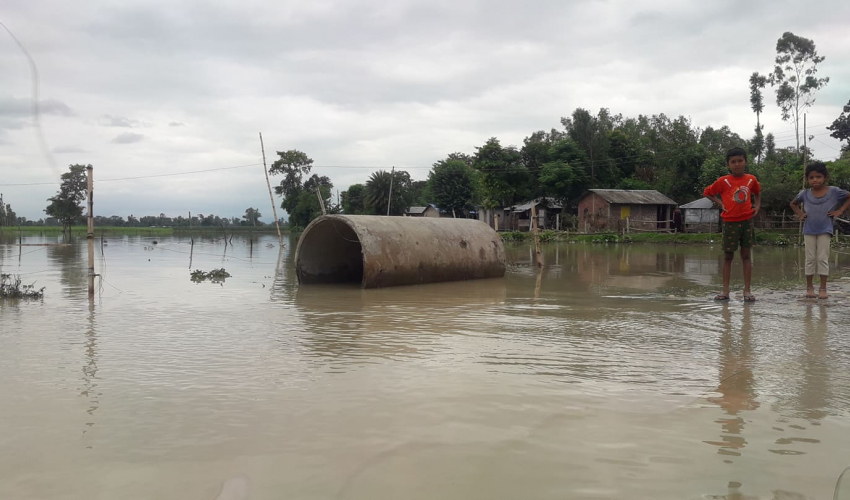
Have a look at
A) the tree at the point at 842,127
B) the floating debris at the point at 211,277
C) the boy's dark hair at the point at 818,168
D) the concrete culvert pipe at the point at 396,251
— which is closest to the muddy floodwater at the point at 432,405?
the boy's dark hair at the point at 818,168

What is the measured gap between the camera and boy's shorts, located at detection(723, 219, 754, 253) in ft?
23.1

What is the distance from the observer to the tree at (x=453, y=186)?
52.7m

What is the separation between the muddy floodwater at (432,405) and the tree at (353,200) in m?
55.0

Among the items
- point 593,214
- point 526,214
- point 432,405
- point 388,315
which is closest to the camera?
point 432,405

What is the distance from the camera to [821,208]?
683cm

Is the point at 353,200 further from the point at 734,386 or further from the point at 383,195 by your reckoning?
the point at 734,386

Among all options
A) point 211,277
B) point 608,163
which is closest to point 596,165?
point 608,163

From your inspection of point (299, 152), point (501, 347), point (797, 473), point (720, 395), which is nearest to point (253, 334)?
point (501, 347)

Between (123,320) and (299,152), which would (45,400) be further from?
(299,152)

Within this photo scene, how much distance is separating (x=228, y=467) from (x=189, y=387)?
148 centimetres

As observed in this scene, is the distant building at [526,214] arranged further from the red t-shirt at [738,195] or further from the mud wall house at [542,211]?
the red t-shirt at [738,195]

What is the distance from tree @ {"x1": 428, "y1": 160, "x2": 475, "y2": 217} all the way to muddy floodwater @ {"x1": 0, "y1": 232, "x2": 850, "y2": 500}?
4573 centimetres

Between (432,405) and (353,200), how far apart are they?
60578 mm

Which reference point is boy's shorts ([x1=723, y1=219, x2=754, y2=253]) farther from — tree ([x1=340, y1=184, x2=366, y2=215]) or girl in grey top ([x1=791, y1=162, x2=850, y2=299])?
tree ([x1=340, y1=184, x2=366, y2=215])
